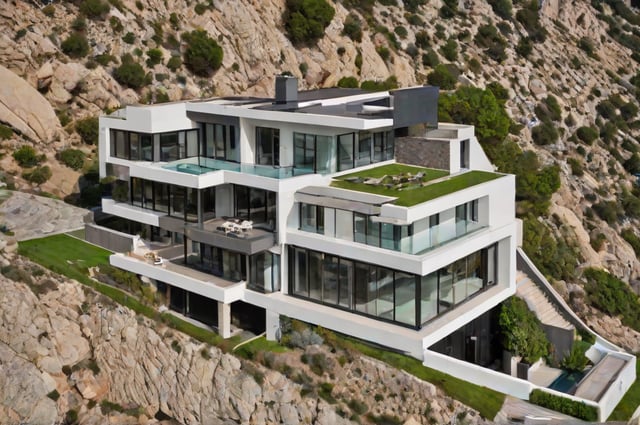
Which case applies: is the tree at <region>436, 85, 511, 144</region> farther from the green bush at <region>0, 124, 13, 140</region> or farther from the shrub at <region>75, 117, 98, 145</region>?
the green bush at <region>0, 124, 13, 140</region>

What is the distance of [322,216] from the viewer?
32281mm

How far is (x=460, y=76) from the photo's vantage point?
73.9m

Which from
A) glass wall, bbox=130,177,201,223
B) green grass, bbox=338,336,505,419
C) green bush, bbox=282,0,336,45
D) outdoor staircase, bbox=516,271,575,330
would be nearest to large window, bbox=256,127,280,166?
glass wall, bbox=130,177,201,223

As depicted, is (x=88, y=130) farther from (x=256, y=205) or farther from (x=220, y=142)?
(x=256, y=205)

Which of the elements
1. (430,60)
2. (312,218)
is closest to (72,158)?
(312,218)

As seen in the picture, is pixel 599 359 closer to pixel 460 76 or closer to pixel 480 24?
pixel 460 76

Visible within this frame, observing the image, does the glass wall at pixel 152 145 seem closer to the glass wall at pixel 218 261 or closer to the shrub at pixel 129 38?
the glass wall at pixel 218 261

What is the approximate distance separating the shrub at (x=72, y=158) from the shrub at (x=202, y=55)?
549 inches

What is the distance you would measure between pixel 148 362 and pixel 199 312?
122 inches

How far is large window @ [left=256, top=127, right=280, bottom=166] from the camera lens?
36812 mm

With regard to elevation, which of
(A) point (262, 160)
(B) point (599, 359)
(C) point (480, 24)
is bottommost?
(B) point (599, 359)

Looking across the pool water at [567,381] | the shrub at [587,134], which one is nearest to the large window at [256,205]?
the pool water at [567,381]

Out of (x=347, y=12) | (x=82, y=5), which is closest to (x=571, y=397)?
(x=82, y=5)

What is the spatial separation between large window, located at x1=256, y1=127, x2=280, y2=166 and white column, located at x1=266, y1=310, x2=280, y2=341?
7.40 meters
